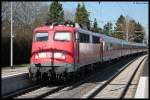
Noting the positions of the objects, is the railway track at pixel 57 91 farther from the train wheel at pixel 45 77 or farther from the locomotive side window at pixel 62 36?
the locomotive side window at pixel 62 36

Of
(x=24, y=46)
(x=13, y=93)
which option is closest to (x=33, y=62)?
(x=13, y=93)

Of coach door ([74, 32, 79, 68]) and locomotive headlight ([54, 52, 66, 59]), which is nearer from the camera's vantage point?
locomotive headlight ([54, 52, 66, 59])

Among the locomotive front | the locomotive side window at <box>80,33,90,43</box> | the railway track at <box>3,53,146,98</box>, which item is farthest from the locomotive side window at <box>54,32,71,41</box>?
the railway track at <box>3,53,146,98</box>

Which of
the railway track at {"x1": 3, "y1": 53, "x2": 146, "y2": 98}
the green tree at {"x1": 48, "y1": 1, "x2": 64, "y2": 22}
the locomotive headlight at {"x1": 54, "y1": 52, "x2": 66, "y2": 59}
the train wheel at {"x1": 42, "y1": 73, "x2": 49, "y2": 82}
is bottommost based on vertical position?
the railway track at {"x1": 3, "y1": 53, "x2": 146, "y2": 98}

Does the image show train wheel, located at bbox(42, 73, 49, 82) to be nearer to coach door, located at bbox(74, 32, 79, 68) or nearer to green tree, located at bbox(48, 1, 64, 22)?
coach door, located at bbox(74, 32, 79, 68)

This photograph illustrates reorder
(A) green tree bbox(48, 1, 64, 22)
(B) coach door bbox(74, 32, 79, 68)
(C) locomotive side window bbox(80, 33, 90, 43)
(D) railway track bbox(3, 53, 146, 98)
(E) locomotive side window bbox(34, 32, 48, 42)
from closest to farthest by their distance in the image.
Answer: (D) railway track bbox(3, 53, 146, 98) → (E) locomotive side window bbox(34, 32, 48, 42) → (B) coach door bbox(74, 32, 79, 68) → (C) locomotive side window bbox(80, 33, 90, 43) → (A) green tree bbox(48, 1, 64, 22)

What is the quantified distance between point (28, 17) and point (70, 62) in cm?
3607

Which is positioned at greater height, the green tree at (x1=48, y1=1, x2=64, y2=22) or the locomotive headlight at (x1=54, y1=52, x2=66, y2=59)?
the green tree at (x1=48, y1=1, x2=64, y2=22)

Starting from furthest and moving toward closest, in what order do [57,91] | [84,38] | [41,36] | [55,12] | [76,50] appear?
[55,12] → [84,38] → [76,50] → [41,36] → [57,91]

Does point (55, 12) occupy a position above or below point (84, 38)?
above

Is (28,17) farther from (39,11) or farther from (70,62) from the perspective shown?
(70,62)

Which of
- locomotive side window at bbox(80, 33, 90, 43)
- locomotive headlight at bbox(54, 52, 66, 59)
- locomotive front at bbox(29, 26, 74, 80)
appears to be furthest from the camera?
locomotive side window at bbox(80, 33, 90, 43)

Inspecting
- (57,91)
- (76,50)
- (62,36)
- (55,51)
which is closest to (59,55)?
(55,51)

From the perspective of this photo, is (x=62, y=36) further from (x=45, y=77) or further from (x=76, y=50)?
(x=45, y=77)
